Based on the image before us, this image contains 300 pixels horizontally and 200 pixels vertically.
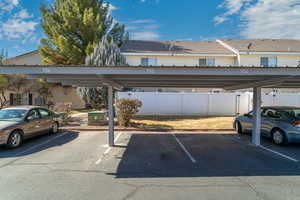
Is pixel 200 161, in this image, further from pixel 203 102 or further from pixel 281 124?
pixel 203 102

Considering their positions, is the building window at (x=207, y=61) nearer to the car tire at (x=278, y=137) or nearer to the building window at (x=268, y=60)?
the building window at (x=268, y=60)

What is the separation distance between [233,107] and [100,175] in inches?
540

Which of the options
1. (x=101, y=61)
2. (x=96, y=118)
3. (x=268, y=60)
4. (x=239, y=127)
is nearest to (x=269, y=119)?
(x=239, y=127)

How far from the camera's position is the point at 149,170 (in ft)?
15.0

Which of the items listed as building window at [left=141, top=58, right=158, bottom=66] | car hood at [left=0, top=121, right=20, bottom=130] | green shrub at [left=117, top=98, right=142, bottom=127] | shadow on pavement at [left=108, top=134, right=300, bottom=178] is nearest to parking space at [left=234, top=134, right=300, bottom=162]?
shadow on pavement at [left=108, top=134, right=300, bottom=178]

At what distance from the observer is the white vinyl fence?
48.3 feet

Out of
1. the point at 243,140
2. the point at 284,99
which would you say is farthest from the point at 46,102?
the point at 284,99

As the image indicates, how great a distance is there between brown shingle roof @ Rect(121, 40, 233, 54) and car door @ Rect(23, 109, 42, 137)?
13.0m

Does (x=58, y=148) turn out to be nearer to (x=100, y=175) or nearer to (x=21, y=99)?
(x=100, y=175)

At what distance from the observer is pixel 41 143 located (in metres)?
7.10

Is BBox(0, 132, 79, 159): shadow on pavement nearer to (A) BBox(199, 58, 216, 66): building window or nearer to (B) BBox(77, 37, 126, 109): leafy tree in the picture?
(B) BBox(77, 37, 126, 109): leafy tree

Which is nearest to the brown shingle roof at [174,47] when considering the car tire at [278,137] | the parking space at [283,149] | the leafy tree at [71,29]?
the leafy tree at [71,29]

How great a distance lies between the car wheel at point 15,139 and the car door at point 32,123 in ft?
0.95

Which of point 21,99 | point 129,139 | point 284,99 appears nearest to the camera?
point 129,139
